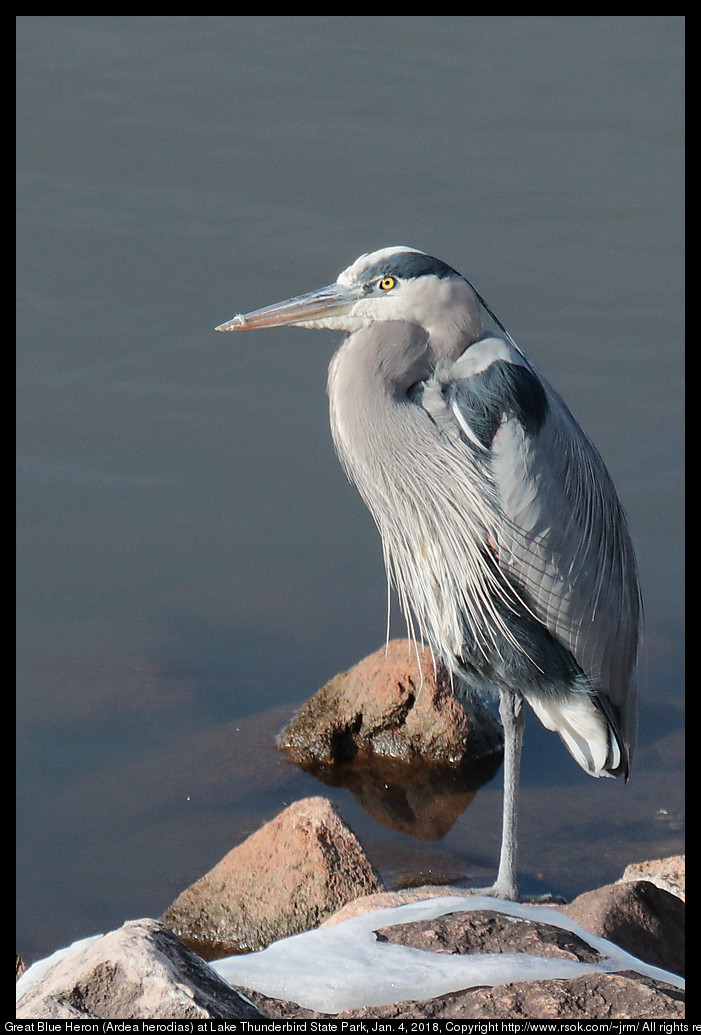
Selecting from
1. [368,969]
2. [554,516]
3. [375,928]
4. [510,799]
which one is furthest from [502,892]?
[554,516]

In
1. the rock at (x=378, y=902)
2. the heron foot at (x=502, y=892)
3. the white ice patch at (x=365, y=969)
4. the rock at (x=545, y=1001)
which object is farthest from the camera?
the heron foot at (x=502, y=892)

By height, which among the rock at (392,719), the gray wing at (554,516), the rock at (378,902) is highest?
the gray wing at (554,516)

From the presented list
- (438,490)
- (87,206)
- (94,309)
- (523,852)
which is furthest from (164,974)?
(87,206)

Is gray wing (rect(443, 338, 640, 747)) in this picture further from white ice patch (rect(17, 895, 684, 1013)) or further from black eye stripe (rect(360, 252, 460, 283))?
white ice patch (rect(17, 895, 684, 1013))

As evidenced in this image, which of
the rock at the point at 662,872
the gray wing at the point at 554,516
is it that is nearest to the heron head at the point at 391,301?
the gray wing at the point at 554,516

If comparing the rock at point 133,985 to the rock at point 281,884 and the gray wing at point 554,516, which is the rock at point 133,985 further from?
the gray wing at point 554,516

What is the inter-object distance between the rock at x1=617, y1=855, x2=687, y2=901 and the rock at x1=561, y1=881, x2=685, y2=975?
0.61 metres

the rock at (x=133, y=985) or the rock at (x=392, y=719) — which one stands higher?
the rock at (x=133, y=985)

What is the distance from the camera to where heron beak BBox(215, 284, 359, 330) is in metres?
3.38

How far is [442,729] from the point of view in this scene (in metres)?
4.86

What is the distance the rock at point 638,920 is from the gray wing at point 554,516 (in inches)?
23.9

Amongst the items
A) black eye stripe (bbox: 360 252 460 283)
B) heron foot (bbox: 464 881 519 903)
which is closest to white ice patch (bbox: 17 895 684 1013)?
heron foot (bbox: 464 881 519 903)

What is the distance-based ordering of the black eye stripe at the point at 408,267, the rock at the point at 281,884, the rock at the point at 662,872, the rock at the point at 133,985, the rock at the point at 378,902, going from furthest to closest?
the rock at the point at 662,872 < the rock at the point at 281,884 < the black eye stripe at the point at 408,267 < the rock at the point at 378,902 < the rock at the point at 133,985

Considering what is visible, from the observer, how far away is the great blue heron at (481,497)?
11.0 feet
